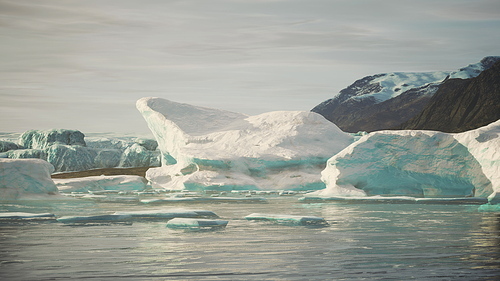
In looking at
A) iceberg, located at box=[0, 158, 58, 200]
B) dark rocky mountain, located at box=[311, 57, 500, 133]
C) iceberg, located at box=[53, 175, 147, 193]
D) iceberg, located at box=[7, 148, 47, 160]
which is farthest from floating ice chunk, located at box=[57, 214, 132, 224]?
dark rocky mountain, located at box=[311, 57, 500, 133]

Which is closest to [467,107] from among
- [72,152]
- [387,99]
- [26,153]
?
[72,152]

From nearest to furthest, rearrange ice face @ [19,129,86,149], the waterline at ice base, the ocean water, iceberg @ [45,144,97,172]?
1. the ocean water
2. the waterline at ice base
3. iceberg @ [45,144,97,172]
4. ice face @ [19,129,86,149]

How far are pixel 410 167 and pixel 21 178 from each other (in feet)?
60.9

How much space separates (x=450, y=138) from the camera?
27.7m

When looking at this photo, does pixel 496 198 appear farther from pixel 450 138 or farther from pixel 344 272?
pixel 344 272

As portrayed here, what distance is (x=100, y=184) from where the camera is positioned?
145 feet

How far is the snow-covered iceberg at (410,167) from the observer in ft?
89.1

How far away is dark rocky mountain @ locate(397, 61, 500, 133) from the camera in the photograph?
3779 inches

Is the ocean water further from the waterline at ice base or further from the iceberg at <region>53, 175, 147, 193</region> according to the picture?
the iceberg at <region>53, 175, 147, 193</region>

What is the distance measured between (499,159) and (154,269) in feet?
62.5

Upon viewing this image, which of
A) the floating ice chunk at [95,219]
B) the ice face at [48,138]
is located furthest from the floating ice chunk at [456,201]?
the ice face at [48,138]

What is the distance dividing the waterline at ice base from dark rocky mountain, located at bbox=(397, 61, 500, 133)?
55.8 metres

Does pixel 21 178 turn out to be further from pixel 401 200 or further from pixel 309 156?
pixel 309 156

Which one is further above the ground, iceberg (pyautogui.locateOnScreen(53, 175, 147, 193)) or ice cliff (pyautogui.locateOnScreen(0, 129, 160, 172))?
iceberg (pyautogui.locateOnScreen(53, 175, 147, 193))
